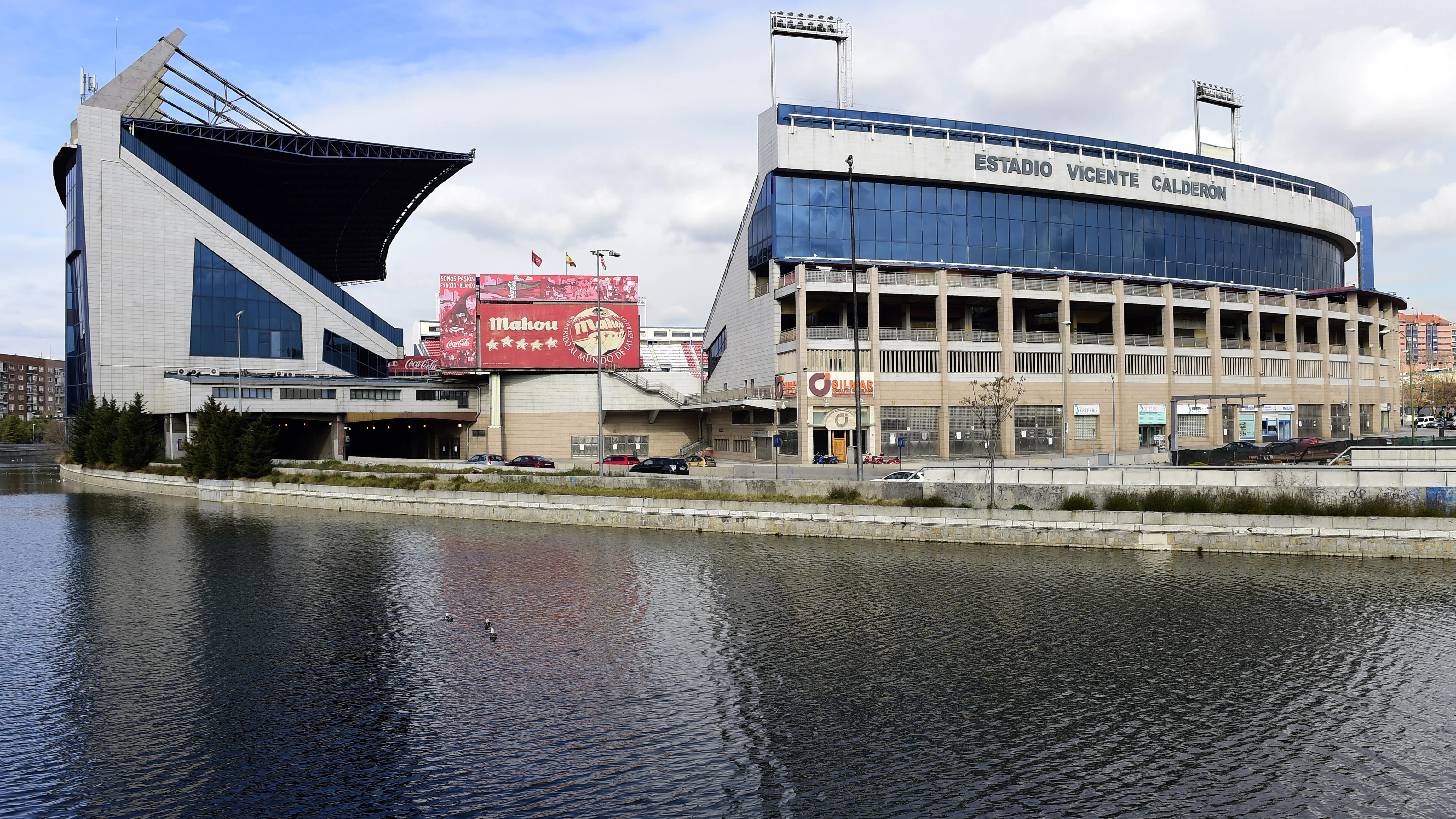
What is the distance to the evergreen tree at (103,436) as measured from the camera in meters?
78.8

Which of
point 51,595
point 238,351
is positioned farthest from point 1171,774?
point 238,351

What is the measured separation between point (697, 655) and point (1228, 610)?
604 inches

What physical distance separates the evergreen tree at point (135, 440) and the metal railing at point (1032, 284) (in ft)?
233

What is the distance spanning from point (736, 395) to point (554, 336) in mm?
19760

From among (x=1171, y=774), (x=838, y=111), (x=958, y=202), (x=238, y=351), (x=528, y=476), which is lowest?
(x=1171, y=774)

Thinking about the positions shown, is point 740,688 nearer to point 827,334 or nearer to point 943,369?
point 827,334

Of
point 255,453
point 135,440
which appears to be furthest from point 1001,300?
point 135,440

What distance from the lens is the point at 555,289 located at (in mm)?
83312

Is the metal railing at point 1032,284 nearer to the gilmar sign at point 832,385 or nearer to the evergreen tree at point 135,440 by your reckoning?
the gilmar sign at point 832,385

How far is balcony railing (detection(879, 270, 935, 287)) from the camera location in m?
70.2

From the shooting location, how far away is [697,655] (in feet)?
72.7

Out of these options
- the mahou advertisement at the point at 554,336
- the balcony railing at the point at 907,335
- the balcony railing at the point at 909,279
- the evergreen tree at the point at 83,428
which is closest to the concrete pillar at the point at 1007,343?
the balcony railing at the point at 907,335

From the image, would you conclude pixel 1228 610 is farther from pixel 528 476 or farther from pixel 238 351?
pixel 238 351

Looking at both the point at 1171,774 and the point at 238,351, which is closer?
the point at 1171,774
